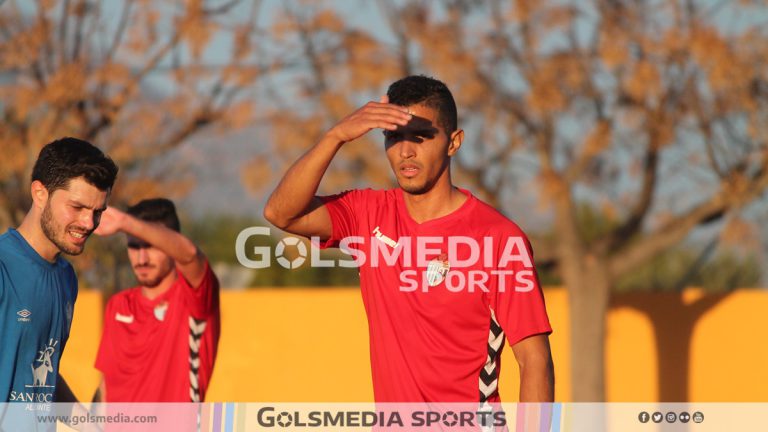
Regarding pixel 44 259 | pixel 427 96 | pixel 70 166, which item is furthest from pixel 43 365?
pixel 427 96

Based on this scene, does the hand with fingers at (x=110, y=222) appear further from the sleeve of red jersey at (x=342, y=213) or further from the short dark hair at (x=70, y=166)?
the sleeve of red jersey at (x=342, y=213)

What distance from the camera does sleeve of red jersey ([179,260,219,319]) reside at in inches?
265

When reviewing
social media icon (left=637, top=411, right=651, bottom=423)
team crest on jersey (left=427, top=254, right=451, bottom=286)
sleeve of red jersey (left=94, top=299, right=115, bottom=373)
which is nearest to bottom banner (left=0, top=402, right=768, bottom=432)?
social media icon (left=637, top=411, right=651, bottom=423)

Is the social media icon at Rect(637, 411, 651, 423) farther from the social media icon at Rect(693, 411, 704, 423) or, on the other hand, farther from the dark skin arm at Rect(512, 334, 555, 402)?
the dark skin arm at Rect(512, 334, 555, 402)

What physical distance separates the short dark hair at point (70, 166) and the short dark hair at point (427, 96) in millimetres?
1237

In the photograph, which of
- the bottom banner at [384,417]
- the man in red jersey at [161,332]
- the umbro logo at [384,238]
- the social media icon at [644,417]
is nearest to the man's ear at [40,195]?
the bottom banner at [384,417]

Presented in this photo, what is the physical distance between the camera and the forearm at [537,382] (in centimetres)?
467

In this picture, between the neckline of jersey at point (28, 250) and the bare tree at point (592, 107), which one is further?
the bare tree at point (592, 107)

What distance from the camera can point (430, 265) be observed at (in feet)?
16.4

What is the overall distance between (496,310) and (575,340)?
728cm

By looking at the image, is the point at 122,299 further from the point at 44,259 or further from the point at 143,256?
the point at 44,259

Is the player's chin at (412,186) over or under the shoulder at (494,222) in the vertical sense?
over

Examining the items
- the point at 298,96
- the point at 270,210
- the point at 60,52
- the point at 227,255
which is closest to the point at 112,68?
the point at 60,52

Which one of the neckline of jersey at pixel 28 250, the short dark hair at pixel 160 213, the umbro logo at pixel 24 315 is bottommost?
the umbro logo at pixel 24 315
